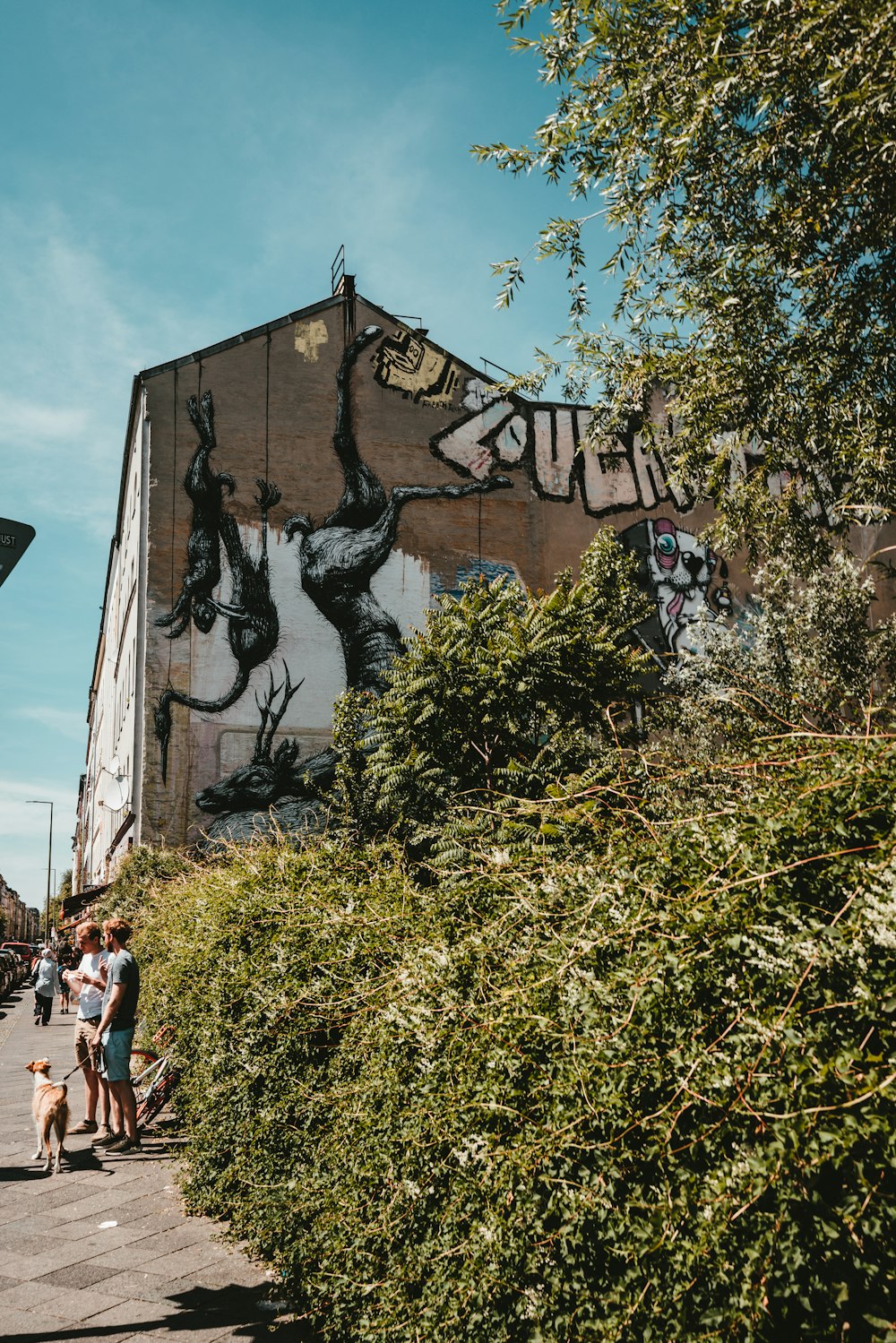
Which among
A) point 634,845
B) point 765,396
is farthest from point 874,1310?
point 765,396

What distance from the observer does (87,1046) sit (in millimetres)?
8992

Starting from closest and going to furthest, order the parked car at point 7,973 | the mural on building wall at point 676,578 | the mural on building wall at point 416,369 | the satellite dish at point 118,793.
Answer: the satellite dish at point 118,793 → the mural on building wall at point 416,369 → the mural on building wall at point 676,578 → the parked car at point 7,973

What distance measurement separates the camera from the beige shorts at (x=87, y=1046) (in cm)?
877

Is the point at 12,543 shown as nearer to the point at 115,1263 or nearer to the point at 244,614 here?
the point at 115,1263

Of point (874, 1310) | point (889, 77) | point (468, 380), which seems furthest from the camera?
point (468, 380)

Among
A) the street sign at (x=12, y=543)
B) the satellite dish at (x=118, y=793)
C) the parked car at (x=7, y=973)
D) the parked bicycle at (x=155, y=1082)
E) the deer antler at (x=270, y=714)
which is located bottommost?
the parked car at (x=7, y=973)

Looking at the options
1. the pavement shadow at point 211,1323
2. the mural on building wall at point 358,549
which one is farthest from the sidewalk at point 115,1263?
the mural on building wall at point 358,549

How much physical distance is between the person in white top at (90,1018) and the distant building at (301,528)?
39.5 feet

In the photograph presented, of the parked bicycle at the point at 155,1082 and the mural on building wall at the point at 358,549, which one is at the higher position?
the mural on building wall at the point at 358,549

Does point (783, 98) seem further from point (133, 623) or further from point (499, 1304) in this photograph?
point (133, 623)

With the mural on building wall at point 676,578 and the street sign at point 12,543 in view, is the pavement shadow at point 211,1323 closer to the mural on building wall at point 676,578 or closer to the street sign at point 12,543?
the street sign at point 12,543

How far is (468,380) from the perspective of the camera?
2528 cm

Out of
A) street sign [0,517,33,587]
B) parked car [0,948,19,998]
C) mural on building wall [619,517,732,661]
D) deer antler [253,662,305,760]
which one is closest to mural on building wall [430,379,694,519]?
mural on building wall [619,517,732,661]

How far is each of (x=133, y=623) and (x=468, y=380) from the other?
416 inches
